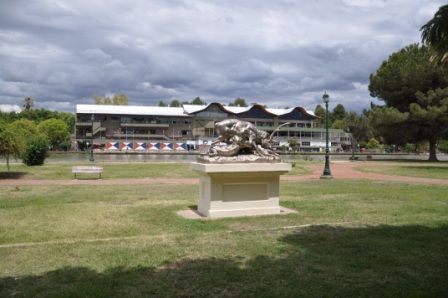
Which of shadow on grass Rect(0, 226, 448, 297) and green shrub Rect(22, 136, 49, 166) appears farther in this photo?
green shrub Rect(22, 136, 49, 166)

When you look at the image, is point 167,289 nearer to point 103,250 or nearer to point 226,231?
point 103,250

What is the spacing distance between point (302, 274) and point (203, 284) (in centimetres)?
127

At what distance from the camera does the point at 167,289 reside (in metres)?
5.02

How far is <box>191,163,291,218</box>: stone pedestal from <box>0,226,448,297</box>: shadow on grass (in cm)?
292

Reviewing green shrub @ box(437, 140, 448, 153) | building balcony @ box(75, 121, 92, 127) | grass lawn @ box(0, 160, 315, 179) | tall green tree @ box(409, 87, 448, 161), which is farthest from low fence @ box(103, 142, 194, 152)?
green shrub @ box(437, 140, 448, 153)

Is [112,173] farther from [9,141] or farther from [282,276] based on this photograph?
[282,276]

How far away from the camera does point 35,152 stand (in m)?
27.2

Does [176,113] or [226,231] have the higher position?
[176,113]

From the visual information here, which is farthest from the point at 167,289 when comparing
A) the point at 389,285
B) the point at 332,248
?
the point at 332,248

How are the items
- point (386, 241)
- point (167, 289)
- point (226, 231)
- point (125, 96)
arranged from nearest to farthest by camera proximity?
point (167, 289), point (386, 241), point (226, 231), point (125, 96)

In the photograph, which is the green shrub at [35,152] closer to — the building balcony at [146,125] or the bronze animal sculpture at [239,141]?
the bronze animal sculpture at [239,141]

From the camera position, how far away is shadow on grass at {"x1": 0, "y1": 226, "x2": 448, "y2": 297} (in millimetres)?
4934

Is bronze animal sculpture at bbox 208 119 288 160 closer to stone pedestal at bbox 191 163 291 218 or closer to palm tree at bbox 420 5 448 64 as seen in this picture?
stone pedestal at bbox 191 163 291 218

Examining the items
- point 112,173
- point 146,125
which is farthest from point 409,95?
point 146,125
